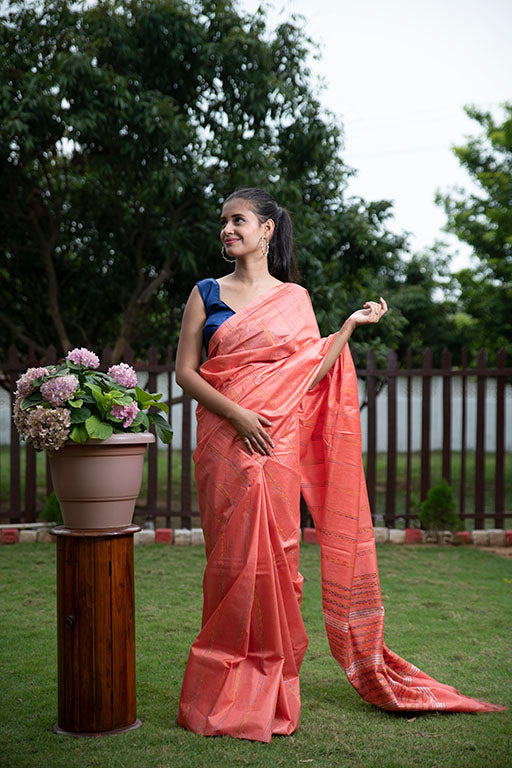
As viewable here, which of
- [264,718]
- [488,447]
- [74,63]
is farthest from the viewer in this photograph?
[488,447]

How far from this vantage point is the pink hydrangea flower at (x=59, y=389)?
8.54 feet

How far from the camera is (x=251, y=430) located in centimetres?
284

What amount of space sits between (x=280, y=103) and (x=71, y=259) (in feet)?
10.2

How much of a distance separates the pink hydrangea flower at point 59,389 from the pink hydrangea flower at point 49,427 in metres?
0.04

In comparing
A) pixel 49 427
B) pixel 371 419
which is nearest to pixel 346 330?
pixel 49 427

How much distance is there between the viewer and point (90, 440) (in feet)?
8.60

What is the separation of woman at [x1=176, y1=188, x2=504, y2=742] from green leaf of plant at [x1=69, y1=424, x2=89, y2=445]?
524mm

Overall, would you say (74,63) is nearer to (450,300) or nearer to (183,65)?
(183,65)

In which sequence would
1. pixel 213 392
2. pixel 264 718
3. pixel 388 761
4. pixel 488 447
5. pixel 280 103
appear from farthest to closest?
pixel 488 447 → pixel 280 103 → pixel 213 392 → pixel 264 718 → pixel 388 761

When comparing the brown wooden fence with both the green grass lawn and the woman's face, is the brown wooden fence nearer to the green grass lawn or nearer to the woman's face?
the green grass lawn

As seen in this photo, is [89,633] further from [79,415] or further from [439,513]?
[439,513]

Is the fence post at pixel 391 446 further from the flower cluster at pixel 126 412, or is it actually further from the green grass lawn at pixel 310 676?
the flower cluster at pixel 126 412

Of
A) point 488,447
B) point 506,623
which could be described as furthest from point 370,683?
point 488,447

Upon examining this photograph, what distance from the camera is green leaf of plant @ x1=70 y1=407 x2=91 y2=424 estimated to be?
2.60 meters
